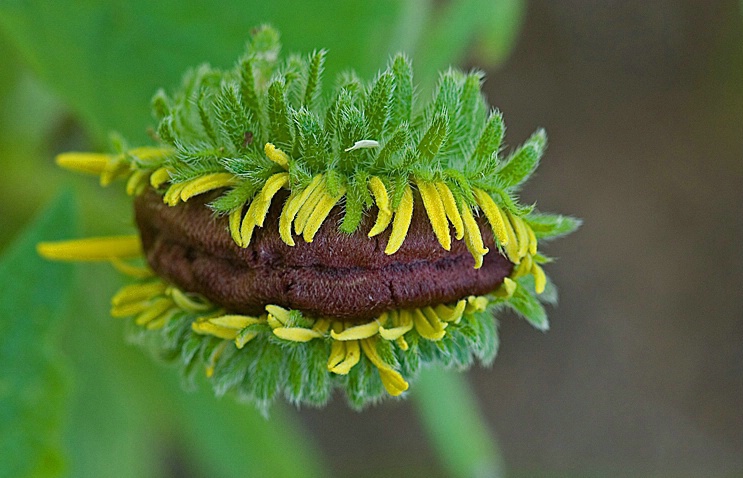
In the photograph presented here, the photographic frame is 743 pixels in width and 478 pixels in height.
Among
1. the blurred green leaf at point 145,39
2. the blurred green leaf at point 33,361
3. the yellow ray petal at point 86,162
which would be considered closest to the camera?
the yellow ray petal at point 86,162

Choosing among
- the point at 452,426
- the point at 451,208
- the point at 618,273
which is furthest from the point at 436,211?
the point at 618,273

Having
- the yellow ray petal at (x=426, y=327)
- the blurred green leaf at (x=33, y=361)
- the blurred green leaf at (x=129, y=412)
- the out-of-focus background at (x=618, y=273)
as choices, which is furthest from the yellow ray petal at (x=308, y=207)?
the out-of-focus background at (x=618, y=273)

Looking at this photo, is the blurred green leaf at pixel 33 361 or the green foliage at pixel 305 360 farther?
the blurred green leaf at pixel 33 361

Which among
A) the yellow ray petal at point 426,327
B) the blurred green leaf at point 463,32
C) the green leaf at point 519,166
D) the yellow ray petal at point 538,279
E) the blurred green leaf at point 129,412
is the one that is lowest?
the blurred green leaf at point 129,412

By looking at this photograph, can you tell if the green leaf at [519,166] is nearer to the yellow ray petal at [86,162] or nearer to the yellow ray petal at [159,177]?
the yellow ray petal at [159,177]

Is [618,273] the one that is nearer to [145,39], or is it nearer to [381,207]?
[145,39]

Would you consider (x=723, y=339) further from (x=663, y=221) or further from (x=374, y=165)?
(x=374, y=165)

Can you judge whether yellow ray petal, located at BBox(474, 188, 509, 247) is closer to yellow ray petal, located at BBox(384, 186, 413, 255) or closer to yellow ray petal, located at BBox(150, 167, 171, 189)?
yellow ray petal, located at BBox(384, 186, 413, 255)

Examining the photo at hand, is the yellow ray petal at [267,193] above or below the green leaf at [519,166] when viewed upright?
below
